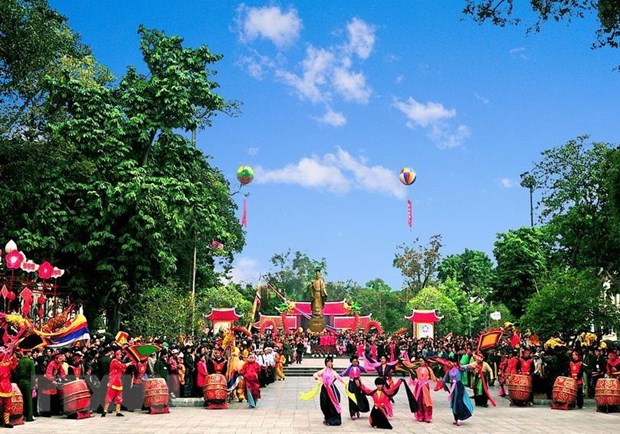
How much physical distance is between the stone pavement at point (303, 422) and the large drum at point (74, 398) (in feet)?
0.83

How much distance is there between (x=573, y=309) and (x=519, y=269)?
2663 cm

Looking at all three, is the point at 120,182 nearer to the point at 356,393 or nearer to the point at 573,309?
the point at 356,393

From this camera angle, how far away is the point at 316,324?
189ft

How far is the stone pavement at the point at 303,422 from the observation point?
49.6ft

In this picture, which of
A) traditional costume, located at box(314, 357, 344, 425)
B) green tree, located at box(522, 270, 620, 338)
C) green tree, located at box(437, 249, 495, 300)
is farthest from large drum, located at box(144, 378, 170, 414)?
green tree, located at box(437, 249, 495, 300)

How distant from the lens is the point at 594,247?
29.1 metres

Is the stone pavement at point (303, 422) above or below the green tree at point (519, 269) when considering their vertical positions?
below

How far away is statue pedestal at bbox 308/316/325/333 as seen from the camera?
57500 millimetres

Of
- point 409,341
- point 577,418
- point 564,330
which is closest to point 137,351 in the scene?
point 577,418

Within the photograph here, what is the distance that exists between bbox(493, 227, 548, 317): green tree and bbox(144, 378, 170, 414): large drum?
3542 cm

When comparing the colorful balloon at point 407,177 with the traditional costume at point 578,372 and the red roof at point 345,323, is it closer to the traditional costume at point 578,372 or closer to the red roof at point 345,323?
the red roof at point 345,323

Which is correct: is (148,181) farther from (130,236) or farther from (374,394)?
(374,394)

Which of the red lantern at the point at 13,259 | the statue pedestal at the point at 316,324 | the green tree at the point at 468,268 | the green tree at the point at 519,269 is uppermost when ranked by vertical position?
the green tree at the point at 468,268

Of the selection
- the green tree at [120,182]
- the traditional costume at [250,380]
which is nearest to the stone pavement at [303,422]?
the traditional costume at [250,380]
